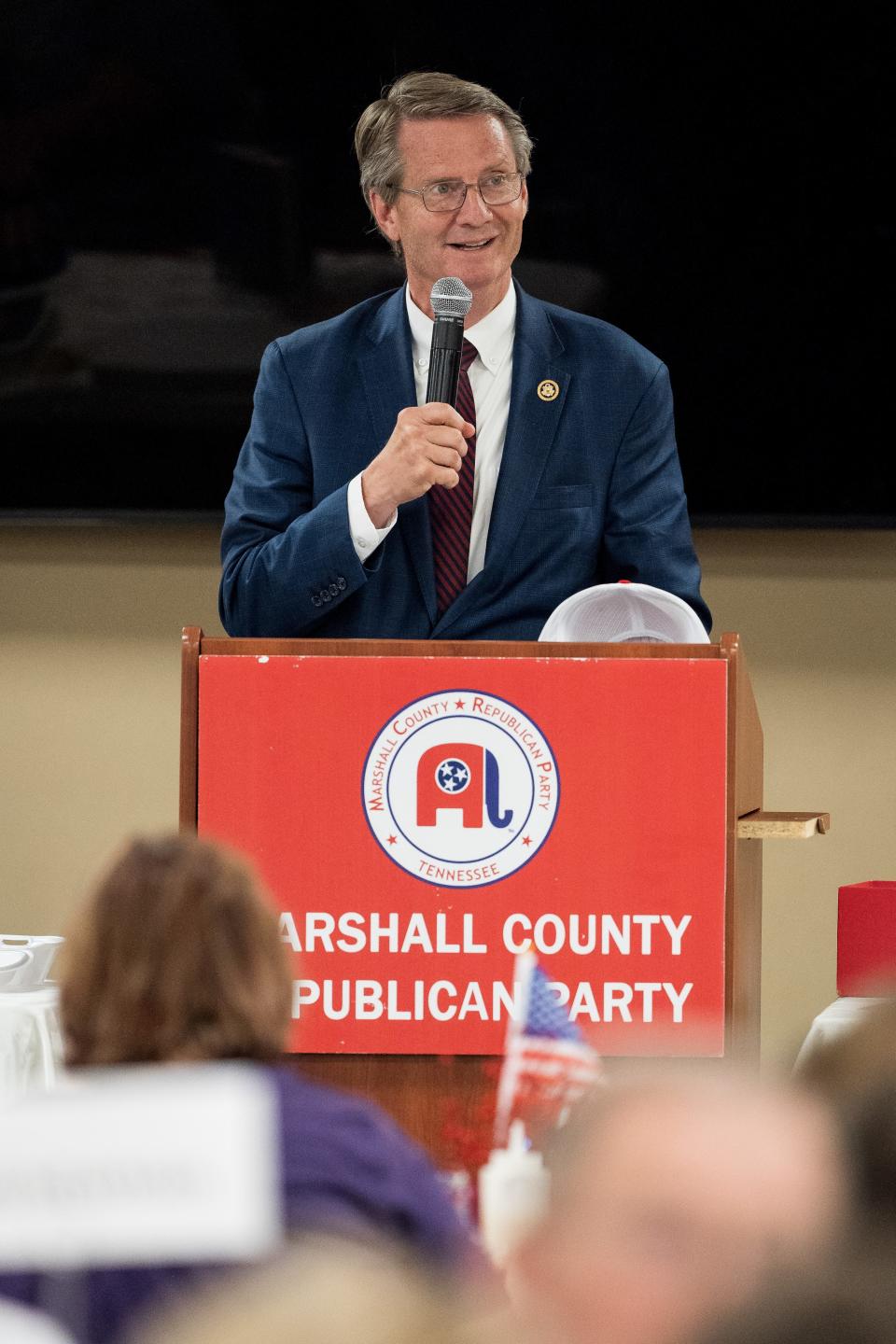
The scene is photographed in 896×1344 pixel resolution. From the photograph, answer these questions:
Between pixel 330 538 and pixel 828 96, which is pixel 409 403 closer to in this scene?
pixel 330 538

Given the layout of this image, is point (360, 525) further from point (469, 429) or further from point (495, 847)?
point (495, 847)

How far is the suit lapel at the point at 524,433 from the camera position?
3029 mm

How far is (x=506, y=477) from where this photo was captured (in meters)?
3.09

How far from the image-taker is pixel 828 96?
14.4 feet

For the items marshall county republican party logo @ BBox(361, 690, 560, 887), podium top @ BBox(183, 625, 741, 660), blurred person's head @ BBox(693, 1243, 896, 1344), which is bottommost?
blurred person's head @ BBox(693, 1243, 896, 1344)

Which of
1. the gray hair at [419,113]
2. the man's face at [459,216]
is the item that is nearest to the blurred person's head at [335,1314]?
the man's face at [459,216]

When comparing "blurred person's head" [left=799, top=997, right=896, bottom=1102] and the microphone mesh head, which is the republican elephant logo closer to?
the microphone mesh head

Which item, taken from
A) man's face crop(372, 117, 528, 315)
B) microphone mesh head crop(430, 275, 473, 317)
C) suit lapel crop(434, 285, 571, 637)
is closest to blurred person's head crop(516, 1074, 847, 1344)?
microphone mesh head crop(430, 275, 473, 317)

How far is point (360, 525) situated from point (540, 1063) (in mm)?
1089

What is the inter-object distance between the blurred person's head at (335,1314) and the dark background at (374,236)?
3754 mm

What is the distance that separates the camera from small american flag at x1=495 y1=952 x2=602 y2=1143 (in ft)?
5.84

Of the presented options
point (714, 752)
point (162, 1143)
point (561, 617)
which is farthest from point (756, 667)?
point (162, 1143)

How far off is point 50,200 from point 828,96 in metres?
1.80

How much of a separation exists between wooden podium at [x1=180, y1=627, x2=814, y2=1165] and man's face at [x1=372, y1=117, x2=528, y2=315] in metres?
0.97
